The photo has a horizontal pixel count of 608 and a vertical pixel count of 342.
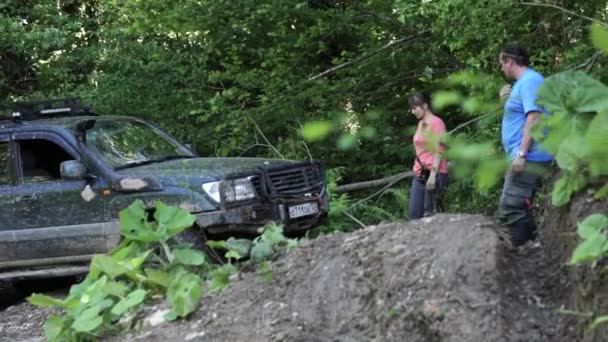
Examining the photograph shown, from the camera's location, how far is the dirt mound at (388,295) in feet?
13.0

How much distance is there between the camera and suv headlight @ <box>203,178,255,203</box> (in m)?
8.04

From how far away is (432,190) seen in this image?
321 inches

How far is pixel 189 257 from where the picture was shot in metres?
5.83

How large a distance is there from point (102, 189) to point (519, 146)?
4.31 meters

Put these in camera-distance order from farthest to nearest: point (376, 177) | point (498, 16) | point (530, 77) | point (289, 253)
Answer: point (376, 177) < point (498, 16) < point (530, 77) < point (289, 253)

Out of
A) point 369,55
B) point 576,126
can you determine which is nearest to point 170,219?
point 576,126

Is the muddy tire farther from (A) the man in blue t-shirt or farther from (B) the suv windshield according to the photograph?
(A) the man in blue t-shirt

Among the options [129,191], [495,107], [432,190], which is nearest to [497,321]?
[495,107]

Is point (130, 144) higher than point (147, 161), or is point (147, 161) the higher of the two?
point (130, 144)

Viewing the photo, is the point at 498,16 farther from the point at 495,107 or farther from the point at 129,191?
the point at 495,107

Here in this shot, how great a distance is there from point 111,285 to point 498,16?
214 inches

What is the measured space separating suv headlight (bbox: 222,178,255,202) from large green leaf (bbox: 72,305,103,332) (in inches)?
110

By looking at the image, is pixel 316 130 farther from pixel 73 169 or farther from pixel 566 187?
pixel 73 169

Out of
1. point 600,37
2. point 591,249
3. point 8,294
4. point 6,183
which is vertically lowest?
point 8,294
